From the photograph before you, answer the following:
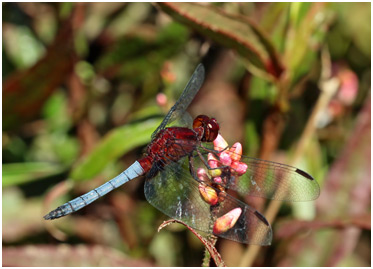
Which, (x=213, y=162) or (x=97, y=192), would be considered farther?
(x=97, y=192)

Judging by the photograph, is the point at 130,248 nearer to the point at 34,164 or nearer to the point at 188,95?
the point at 34,164

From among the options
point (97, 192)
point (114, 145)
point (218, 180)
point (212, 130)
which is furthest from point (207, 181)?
point (114, 145)

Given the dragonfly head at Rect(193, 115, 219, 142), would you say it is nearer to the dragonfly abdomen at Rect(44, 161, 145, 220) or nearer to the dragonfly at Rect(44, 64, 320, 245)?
the dragonfly at Rect(44, 64, 320, 245)

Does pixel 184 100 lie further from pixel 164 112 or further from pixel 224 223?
pixel 224 223

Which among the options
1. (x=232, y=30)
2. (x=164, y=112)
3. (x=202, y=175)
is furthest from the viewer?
(x=164, y=112)

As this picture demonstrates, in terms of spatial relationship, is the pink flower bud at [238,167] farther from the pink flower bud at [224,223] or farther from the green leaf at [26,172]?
the green leaf at [26,172]

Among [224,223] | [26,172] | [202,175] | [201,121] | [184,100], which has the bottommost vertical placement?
[224,223]

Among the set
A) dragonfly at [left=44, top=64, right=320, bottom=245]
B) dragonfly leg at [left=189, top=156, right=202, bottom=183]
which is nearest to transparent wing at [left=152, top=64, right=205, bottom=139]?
dragonfly at [left=44, top=64, right=320, bottom=245]

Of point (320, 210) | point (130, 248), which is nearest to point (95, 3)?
point (130, 248)

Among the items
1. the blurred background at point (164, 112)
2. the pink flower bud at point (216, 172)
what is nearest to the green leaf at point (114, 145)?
the blurred background at point (164, 112)
